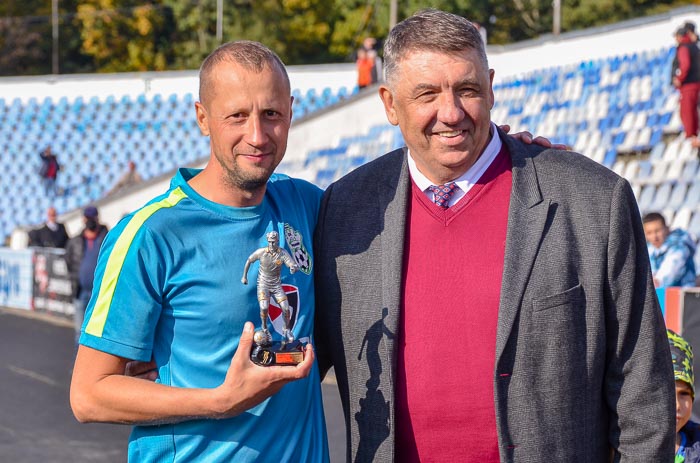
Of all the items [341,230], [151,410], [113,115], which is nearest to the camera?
[151,410]

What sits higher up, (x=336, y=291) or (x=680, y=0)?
(x=680, y=0)

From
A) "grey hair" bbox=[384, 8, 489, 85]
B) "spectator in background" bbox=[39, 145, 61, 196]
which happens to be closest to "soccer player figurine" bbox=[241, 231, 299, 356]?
"grey hair" bbox=[384, 8, 489, 85]

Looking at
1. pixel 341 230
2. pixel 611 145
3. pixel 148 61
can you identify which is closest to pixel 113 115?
pixel 148 61

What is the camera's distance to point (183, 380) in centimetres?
273

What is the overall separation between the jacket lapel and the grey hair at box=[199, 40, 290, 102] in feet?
2.40

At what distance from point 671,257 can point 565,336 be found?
5.41m

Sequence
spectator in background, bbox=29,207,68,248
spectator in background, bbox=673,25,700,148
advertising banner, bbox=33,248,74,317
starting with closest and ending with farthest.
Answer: spectator in background, bbox=673,25,700,148, advertising banner, bbox=33,248,74,317, spectator in background, bbox=29,207,68,248

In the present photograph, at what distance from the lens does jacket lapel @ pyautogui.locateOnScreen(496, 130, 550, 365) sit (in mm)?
2752

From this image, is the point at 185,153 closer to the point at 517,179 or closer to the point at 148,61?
the point at 148,61

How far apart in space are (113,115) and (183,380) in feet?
85.2

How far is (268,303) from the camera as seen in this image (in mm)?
2648

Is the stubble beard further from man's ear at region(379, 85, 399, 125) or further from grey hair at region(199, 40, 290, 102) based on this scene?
man's ear at region(379, 85, 399, 125)

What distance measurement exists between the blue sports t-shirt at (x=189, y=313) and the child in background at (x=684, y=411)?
1711mm

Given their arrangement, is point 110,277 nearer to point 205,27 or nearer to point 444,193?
point 444,193
